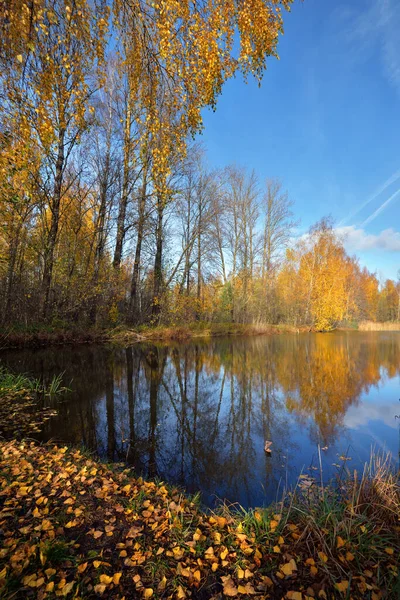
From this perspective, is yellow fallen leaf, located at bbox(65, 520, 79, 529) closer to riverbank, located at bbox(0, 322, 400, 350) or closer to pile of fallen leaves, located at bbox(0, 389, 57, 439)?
pile of fallen leaves, located at bbox(0, 389, 57, 439)

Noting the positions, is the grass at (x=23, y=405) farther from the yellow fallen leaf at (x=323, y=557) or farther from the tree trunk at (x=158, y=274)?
the tree trunk at (x=158, y=274)

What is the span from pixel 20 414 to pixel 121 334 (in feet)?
36.6

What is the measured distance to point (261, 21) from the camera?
388cm

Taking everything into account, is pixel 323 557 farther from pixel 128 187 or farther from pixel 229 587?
pixel 128 187

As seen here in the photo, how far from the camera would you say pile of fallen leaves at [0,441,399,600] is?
180 centimetres

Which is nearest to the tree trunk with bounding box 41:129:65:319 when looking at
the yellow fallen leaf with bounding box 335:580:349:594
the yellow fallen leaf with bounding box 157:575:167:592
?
the yellow fallen leaf with bounding box 157:575:167:592

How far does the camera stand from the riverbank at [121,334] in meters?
12.0

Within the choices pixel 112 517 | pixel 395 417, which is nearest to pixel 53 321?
pixel 112 517

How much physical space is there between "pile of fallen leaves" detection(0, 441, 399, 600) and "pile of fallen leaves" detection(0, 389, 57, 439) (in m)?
1.98

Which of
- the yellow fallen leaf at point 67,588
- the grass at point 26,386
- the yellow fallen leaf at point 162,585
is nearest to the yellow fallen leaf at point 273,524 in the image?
the yellow fallen leaf at point 162,585

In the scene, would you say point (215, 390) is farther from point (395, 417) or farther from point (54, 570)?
point (54, 570)

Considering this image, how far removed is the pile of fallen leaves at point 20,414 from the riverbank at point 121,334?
568cm

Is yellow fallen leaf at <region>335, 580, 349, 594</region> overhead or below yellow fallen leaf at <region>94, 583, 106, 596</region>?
below

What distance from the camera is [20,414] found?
5.21 metres
